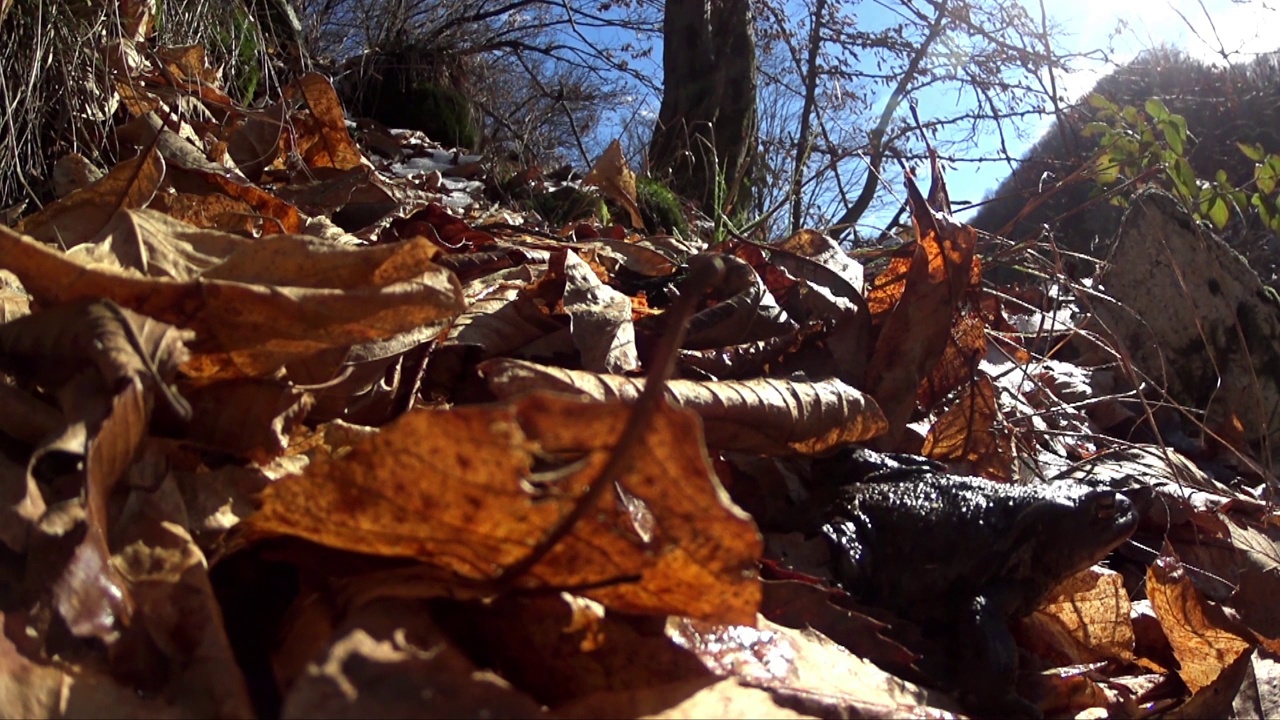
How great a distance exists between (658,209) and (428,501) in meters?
3.46

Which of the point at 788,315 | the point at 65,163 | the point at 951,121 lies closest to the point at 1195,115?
the point at 951,121

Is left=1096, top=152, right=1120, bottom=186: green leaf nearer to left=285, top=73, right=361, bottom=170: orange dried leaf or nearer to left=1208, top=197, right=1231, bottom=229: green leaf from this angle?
left=1208, top=197, right=1231, bottom=229: green leaf

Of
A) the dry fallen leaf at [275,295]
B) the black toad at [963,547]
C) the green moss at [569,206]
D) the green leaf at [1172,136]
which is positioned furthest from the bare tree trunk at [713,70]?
the dry fallen leaf at [275,295]

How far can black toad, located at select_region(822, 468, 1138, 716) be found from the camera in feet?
4.32

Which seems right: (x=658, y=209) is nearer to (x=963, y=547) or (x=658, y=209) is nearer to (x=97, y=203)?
(x=97, y=203)

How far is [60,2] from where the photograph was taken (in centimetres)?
236

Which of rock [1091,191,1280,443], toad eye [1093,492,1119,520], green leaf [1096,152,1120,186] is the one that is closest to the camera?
toad eye [1093,492,1119,520]

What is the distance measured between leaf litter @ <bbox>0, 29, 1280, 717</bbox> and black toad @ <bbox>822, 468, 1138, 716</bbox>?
0.06m

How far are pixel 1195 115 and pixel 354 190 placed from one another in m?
9.40

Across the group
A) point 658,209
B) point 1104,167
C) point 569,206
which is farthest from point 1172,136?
point 569,206

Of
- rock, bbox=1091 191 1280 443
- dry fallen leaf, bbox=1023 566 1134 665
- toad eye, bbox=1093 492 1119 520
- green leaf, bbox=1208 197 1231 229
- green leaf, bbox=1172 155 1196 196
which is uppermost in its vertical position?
green leaf, bbox=1172 155 1196 196

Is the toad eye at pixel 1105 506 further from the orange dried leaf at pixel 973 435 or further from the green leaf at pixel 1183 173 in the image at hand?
the green leaf at pixel 1183 173

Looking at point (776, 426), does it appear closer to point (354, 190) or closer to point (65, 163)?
point (354, 190)

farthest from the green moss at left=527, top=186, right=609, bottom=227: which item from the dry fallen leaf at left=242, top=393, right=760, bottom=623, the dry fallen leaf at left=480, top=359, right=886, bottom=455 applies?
the dry fallen leaf at left=242, top=393, right=760, bottom=623
